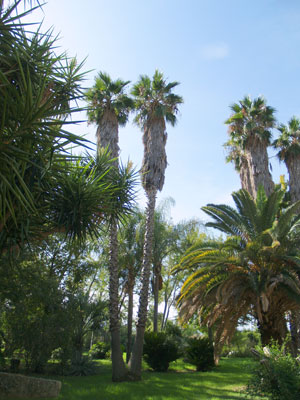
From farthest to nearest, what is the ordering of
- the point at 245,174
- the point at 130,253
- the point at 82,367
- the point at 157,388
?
the point at 130,253 → the point at 245,174 → the point at 82,367 → the point at 157,388

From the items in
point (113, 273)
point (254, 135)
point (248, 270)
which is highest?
Answer: point (254, 135)

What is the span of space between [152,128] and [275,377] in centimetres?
1485

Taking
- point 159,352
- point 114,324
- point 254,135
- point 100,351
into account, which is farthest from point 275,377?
point 100,351

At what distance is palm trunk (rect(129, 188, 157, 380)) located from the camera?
17062 millimetres

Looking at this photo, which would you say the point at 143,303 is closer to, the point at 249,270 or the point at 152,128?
the point at 249,270

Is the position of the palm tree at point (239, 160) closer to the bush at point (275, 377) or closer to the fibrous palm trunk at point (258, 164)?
the fibrous palm trunk at point (258, 164)

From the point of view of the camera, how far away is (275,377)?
8828 mm

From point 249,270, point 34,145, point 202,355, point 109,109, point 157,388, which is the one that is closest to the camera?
point 34,145

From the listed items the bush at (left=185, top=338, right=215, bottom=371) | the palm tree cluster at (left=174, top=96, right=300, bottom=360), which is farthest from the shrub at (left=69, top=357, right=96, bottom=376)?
the palm tree cluster at (left=174, top=96, right=300, bottom=360)

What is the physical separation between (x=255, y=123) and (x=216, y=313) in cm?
1191

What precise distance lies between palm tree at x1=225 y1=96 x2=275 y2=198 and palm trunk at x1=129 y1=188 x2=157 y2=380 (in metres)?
6.15

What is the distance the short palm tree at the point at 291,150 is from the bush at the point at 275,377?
1545cm

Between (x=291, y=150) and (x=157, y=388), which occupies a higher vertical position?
(x=291, y=150)

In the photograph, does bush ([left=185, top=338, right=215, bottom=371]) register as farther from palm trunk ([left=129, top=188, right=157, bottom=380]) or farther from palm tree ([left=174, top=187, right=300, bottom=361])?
palm tree ([left=174, top=187, right=300, bottom=361])
